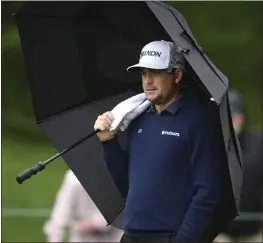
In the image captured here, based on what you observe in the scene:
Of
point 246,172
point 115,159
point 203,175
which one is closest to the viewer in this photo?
point 203,175

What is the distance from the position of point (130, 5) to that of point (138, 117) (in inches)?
20.9

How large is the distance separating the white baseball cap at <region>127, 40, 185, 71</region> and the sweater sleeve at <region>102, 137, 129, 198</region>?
1.35ft

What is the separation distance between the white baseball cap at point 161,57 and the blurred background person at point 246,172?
3045 mm

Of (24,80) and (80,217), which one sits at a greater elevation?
(24,80)

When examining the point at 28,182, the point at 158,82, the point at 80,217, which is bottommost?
the point at 28,182

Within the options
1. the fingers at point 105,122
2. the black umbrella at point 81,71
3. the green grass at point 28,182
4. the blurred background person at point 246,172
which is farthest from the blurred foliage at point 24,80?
the fingers at point 105,122

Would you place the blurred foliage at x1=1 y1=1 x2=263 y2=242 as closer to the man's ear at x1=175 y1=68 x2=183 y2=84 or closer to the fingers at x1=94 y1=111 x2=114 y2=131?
the fingers at x1=94 y1=111 x2=114 y2=131

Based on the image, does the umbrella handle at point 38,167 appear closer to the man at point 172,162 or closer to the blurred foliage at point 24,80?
the man at point 172,162

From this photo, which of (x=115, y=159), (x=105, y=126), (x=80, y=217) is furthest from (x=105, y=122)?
(x=80, y=217)

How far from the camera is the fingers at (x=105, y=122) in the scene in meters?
5.07

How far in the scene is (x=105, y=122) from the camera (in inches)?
200

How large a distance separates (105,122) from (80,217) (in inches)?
104

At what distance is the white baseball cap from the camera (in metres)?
4.93

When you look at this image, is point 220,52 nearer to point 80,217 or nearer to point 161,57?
point 80,217
